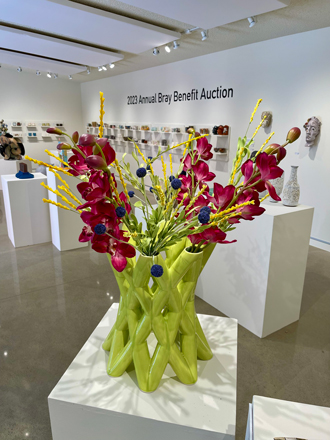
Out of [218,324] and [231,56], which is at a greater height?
[231,56]

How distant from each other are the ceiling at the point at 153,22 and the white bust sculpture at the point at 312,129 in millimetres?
1263

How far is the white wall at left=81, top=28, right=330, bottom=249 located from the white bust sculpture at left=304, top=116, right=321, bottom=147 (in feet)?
0.27

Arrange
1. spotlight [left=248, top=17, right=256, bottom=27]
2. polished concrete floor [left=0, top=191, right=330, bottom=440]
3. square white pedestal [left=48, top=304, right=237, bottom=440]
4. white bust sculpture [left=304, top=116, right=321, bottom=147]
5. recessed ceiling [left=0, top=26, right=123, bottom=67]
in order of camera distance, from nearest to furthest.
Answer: square white pedestal [left=48, top=304, right=237, bottom=440], polished concrete floor [left=0, top=191, right=330, bottom=440], spotlight [left=248, top=17, right=256, bottom=27], white bust sculpture [left=304, top=116, right=321, bottom=147], recessed ceiling [left=0, top=26, right=123, bottom=67]

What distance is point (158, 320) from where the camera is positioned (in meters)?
1.13

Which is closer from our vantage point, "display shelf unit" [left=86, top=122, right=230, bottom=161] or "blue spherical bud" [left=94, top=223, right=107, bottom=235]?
"blue spherical bud" [left=94, top=223, right=107, bottom=235]

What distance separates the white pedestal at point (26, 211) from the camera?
460 cm

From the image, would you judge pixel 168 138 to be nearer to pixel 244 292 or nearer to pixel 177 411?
pixel 244 292

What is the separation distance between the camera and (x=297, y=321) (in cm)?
294

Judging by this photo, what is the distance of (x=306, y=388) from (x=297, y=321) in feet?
2.73

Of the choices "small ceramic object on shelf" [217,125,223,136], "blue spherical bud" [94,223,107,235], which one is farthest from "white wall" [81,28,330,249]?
"blue spherical bud" [94,223,107,235]

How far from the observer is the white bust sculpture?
4.82 meters

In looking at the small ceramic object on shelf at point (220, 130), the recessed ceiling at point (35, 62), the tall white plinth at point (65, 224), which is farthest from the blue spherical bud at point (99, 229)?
the recessed ceiling at point (35, 62)

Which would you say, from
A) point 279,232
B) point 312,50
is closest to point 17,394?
point 279,232

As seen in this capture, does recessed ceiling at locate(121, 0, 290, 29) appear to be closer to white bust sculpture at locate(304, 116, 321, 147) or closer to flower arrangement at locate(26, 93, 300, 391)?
white bust sculpture at locate(304, 116, 321, 147)
